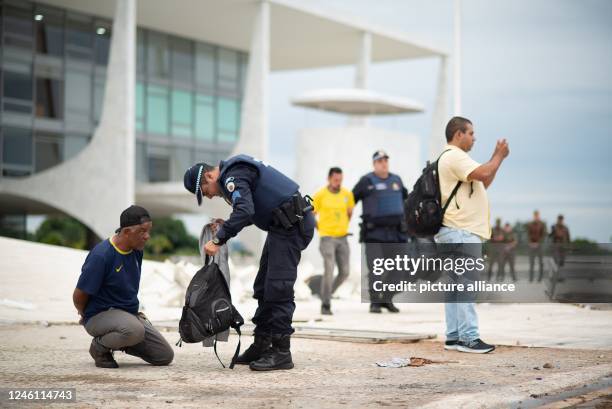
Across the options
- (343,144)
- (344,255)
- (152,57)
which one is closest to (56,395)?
(344,255)

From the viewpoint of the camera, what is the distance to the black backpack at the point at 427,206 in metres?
7.54

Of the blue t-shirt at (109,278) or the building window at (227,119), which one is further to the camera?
the building window at (227,119)

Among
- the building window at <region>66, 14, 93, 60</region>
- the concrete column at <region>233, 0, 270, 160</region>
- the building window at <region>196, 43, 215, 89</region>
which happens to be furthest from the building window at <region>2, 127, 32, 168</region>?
the building window at <region>196, 43, 215, 89</region>

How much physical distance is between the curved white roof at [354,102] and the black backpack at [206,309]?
22.5 metres

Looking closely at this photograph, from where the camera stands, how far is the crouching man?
6.53m

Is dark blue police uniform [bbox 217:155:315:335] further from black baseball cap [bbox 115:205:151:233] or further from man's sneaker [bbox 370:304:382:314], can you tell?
man's sneaker [bbox 370:304:382:314]

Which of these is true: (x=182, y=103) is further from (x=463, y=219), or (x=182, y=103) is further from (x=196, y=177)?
(x=196, y=177)

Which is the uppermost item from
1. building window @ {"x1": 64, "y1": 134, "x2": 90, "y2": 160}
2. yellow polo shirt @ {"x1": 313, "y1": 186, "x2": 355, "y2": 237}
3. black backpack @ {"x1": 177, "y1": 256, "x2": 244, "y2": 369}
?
building window @ {"x1": 64, "y1": 134, "x2": 90, "y2": 160}

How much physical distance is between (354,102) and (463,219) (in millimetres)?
22269

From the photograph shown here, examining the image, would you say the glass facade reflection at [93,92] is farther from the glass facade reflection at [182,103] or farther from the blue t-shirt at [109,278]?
the blue t-shirt at [109,278]

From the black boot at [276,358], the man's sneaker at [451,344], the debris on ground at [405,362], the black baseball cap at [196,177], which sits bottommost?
the man's sneaker at [451,344]

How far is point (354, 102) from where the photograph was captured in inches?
1162

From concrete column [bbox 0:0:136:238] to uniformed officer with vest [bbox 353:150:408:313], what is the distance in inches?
784

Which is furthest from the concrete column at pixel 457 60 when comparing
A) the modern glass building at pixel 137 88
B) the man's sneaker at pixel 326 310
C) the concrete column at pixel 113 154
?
the man's sneaker at pixel 326 310
